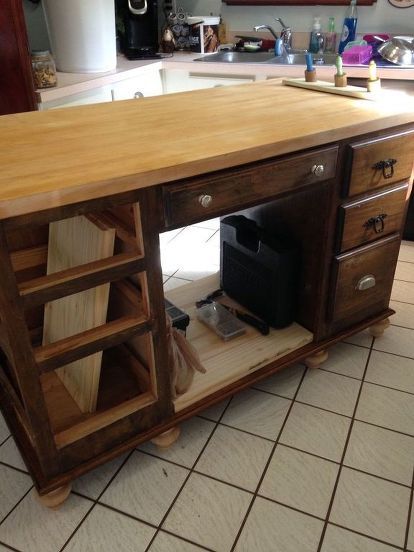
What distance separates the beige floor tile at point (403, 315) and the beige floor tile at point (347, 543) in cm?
96

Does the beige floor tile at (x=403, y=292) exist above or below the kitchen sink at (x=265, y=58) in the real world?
below

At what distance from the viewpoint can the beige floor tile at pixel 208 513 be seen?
118 centimetres

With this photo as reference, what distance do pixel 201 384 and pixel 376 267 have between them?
71 cm

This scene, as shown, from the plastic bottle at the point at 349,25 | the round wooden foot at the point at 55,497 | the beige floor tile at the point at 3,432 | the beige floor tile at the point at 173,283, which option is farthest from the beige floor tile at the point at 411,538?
the plastic bottle at the point at 349,25

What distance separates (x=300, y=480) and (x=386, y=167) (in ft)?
Result: 3.06

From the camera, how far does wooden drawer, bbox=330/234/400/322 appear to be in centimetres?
152

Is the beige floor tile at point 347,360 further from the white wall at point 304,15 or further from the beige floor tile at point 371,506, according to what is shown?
the white wall at point 304,15

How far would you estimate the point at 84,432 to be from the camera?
1.18 meters

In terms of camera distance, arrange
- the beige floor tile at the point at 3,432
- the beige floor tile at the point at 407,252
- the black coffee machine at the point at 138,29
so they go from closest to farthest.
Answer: the beige floor tile at the point at 3,432 → the beige floor tile at the point at 407,252 → the black coffee machine at the point at 138,29

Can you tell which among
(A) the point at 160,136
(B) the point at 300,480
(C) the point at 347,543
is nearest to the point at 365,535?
(C) the point at 347,543

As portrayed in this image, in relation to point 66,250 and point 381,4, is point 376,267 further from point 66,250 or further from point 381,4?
point 381,4

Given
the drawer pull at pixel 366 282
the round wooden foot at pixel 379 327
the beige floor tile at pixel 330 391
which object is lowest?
the beige floor tile at pixel 330 391

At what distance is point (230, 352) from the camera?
5.13ft

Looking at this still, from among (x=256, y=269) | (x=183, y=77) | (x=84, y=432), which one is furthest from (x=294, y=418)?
(x=183, y=77)
